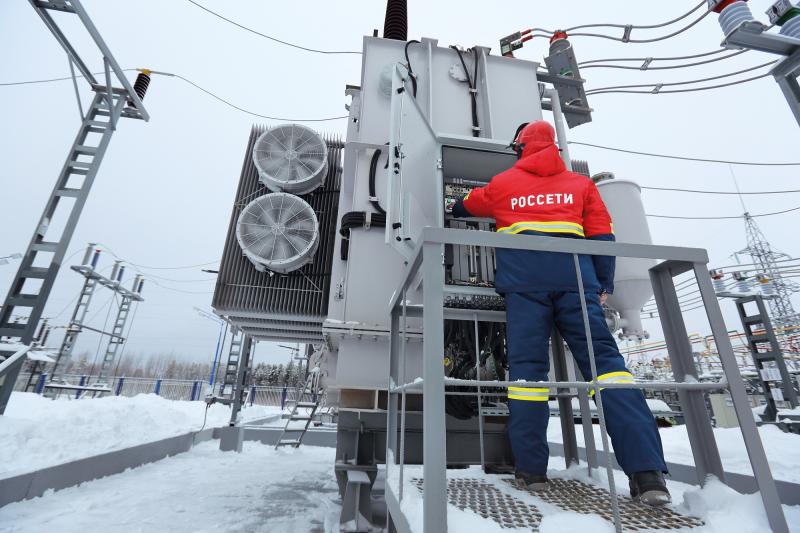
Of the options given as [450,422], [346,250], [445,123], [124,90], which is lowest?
[450,422]

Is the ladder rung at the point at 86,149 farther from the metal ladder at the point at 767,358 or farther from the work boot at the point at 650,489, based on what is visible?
the metal ladder at the point at 767,358

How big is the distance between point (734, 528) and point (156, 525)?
3.55 m

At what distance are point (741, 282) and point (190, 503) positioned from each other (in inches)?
394

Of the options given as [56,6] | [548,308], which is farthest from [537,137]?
[56,6]

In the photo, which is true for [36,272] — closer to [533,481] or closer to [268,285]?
[268,285]

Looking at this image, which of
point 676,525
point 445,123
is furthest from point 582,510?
point 445,123

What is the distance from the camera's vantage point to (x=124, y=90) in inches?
203

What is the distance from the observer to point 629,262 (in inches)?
135

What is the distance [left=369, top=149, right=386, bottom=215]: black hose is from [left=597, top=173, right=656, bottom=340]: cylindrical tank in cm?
237

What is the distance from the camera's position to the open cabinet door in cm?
259

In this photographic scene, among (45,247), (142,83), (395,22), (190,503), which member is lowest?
(190,503)

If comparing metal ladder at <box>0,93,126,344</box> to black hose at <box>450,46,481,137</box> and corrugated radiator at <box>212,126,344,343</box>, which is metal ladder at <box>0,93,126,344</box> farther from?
black hose at <box>450,46,481,137</box>

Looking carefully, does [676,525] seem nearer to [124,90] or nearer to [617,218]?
[617,218]

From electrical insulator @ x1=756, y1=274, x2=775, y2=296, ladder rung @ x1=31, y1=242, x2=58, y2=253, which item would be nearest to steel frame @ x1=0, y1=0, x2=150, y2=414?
ladder rung @ x1=31, y1=242, x2=58, y2=253
